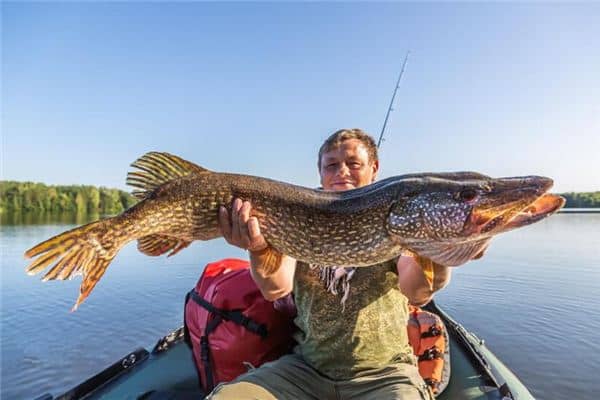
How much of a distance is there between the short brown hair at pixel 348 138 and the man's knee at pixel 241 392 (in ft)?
5.31

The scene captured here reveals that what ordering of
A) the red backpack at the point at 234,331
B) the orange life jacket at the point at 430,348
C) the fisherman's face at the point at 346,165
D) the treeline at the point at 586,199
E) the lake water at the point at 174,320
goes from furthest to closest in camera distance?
the treeline at the point at 586,199, the lake water at the point at 174,320, the orange life jacket at the point at 430,348, the fisherman's face at the point at 346,165, the red backpack at the point at 234,331

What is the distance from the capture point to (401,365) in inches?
91.9

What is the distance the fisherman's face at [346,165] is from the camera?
2.84 m

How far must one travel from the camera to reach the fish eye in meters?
2.00

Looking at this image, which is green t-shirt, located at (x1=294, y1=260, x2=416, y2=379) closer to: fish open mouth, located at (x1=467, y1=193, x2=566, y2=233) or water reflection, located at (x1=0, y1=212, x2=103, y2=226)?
fish open mouth, located at (x1=467, y1=193, x2=566, y2=233)

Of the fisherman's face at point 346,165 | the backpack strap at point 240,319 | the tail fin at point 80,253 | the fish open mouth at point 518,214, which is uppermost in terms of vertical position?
the fisherman's face at point 346,165

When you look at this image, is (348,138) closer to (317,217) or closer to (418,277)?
(317,217)

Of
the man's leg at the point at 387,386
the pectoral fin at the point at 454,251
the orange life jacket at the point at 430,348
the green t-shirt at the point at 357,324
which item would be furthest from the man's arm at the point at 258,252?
the orange life jacket at the point at 430,348

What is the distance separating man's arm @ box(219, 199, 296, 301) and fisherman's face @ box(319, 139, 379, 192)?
68 cm

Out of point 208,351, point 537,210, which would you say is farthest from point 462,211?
point 208,351

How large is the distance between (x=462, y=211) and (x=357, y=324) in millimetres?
899

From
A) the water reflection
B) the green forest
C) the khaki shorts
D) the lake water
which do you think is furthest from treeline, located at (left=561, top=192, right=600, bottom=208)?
the khaki shorts

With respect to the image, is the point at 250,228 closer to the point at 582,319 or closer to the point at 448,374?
the point at 448,374

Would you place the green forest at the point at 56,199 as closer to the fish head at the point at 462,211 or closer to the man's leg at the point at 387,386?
the man's leg at the point at 387,386
